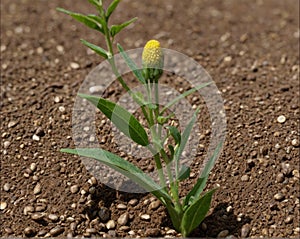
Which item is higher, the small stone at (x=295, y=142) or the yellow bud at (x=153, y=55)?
the yellow bud at (x=153, y=55)

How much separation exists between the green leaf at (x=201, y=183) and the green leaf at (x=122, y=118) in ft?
0.65

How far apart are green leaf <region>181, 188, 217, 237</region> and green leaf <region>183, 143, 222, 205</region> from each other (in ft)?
0.15

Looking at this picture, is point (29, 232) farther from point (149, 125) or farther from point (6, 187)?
point (149, 125)

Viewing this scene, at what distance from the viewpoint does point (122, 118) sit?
5.66 feet

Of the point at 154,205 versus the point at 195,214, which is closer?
the point at 195,214

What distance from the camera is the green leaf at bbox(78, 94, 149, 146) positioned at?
66.6 inches

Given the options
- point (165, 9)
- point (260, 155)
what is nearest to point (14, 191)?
point (260, 155)

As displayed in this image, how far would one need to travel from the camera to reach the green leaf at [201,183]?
1.79 meters

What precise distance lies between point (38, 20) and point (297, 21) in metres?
1.39

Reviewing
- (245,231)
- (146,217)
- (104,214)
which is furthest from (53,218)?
(245,231)

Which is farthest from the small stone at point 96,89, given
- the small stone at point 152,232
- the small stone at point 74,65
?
the small stone at point 152,232

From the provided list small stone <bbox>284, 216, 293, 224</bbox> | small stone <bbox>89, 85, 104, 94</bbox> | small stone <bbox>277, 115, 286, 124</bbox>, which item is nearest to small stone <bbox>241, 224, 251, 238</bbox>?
small stone <bbox>284, 216, 293, 224</bbox>

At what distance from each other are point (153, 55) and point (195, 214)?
49 cm

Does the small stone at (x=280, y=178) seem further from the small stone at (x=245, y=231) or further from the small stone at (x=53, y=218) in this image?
the small stone at (x=53, y=218)
